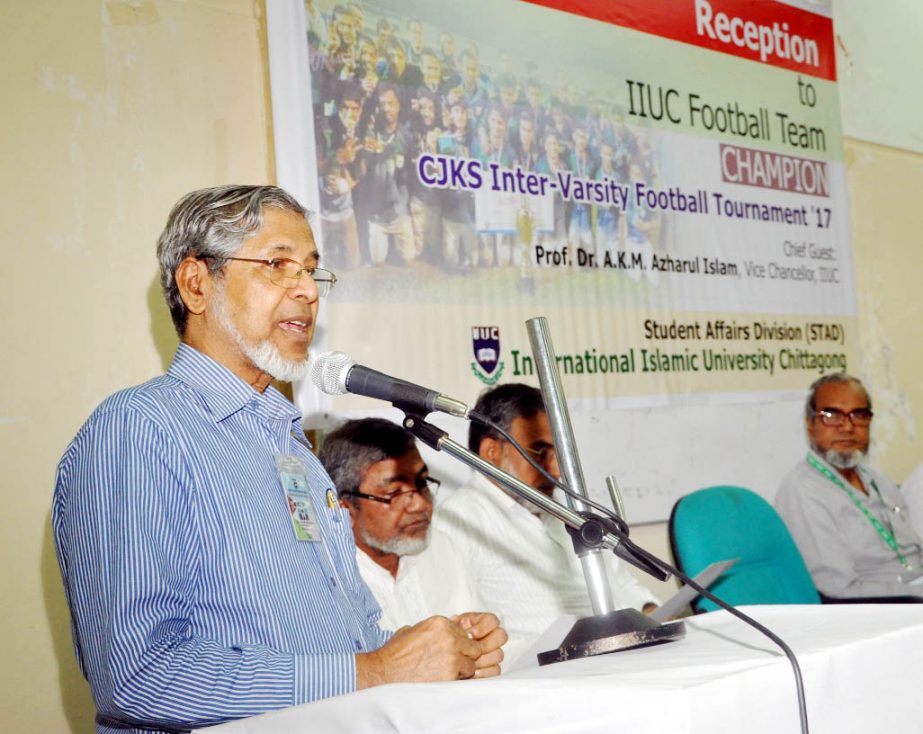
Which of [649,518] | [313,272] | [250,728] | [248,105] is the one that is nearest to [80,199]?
[248,105]

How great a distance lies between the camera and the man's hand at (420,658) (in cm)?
146

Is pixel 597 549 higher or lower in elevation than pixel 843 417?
lower

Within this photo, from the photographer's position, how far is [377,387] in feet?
5.05

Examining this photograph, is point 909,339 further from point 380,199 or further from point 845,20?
point 380,199

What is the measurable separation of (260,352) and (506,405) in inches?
53.9

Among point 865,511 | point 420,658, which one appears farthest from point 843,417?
point 420,658

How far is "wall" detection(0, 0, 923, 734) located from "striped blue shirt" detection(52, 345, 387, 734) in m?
0.97

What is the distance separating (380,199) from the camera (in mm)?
3139

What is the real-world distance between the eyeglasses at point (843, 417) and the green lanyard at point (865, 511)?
0.75 ft

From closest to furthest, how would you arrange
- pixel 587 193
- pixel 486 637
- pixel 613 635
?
pixel 613 635 → pixel 486 637 → pixel 587 193

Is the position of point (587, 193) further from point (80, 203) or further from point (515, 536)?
point (80, 203)

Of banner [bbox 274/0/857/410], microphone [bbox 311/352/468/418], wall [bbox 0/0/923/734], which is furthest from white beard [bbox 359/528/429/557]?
microphone [bbox 311/352/468/418]

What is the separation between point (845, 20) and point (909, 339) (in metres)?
1.60

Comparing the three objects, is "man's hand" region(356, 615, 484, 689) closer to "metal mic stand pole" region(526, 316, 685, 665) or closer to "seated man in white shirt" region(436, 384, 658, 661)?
"metal mic stand pole" region(526, 316, 685, 665)
